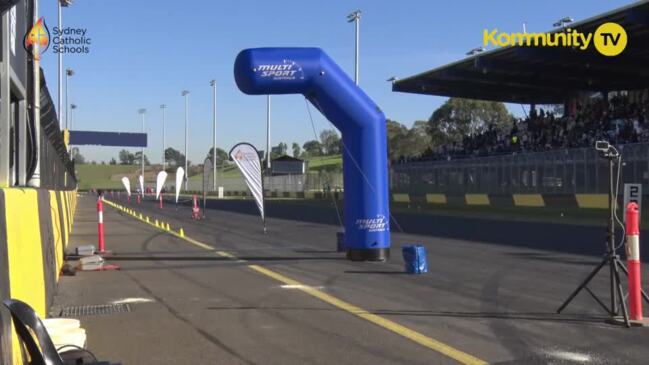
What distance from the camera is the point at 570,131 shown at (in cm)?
3669

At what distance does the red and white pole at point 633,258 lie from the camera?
269 inches

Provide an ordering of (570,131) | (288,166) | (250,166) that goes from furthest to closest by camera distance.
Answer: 1. (288,166)
2. (570,131)
3. (250,166)

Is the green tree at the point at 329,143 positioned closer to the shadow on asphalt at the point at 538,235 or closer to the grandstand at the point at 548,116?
the grandstand at the point at 548,116

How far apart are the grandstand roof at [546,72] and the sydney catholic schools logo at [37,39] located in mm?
22893

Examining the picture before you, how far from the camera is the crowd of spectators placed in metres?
30.8

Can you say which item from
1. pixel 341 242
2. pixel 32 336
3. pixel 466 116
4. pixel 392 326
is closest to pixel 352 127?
pixel 341 242

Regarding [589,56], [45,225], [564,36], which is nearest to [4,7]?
[45,225]

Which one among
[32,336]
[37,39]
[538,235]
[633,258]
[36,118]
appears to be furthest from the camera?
[538,235]

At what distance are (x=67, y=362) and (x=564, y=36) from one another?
97.4 ft

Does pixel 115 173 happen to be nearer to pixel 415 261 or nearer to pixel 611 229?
pixel 415 261

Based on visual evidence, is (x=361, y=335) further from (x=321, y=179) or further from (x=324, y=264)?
(x=321, y=179)

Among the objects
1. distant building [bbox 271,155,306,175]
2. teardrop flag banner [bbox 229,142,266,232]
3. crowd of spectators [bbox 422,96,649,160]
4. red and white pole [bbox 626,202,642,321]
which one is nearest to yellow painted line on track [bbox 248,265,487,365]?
red and white pole [bbox 626,202,642,321]

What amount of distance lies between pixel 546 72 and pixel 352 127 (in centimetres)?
2848

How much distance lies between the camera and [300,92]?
1220cm
